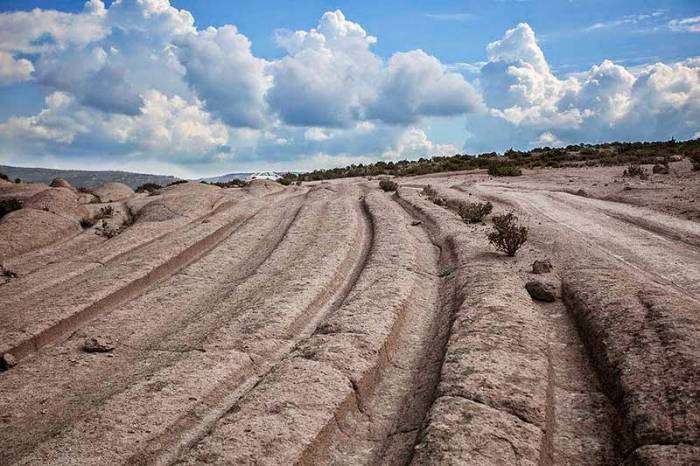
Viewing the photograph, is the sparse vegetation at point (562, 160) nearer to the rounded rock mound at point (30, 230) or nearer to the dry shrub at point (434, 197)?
the dry shrub at point (434, 197)

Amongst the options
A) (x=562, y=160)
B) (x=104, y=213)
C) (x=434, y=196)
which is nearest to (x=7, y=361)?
(x=104, y=213)

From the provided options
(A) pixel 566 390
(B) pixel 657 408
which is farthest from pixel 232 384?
(B) pixel 657 408

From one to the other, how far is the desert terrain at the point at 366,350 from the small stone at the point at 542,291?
0.05m

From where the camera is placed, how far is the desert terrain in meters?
5.21

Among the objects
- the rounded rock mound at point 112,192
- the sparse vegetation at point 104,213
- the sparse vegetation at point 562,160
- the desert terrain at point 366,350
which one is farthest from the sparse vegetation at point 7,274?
the sparse vegetation at point 562,160

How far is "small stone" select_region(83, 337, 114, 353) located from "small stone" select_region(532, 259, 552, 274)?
30.1 feet

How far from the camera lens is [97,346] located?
8844 mm

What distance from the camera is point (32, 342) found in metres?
9.52

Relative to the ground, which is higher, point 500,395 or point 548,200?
point 548,200

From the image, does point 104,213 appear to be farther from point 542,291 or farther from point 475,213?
point 542,291

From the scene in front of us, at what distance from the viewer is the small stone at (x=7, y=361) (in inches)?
341

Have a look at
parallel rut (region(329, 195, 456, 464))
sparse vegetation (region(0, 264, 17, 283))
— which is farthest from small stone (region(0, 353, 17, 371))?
sparse vegetation (region(0, 264, 17, 283))

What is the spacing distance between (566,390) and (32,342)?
10.4 m

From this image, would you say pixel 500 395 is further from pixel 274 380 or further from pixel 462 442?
pixel 274 380
